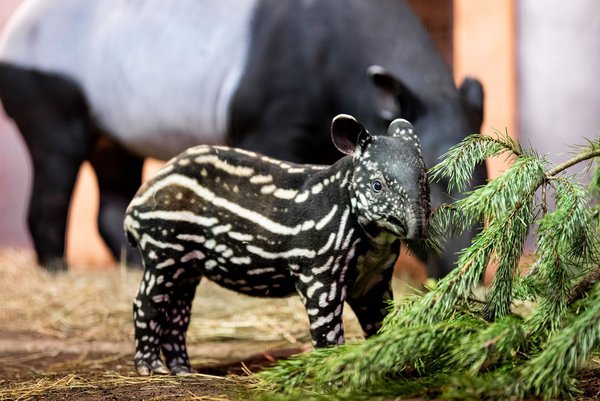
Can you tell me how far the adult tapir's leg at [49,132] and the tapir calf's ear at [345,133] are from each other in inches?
105

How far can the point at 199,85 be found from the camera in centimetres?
386

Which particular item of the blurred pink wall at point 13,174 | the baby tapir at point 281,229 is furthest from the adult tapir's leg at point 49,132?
the baby tapir at point 281,229

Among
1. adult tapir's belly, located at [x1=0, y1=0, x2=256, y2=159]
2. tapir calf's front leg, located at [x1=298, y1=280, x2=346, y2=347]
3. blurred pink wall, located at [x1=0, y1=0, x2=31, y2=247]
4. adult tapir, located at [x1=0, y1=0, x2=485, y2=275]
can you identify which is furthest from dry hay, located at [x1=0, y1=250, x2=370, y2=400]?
blurred pink wall, located at [x1=0, y1=0, x2=31, y2=247]

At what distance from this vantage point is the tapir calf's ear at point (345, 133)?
6.40ft

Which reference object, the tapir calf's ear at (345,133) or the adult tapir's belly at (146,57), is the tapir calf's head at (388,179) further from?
the adult tapir's belly at (146,57)

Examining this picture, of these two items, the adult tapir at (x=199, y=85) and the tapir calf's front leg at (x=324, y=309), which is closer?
the tapir calf's front leg at (x=324, y=309)

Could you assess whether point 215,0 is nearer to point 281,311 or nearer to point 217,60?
point 217,60

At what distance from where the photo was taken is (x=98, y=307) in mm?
3680

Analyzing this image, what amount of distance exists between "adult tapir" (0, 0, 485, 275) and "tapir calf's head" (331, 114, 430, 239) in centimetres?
101

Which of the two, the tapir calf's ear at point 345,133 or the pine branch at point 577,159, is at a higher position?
the tapir calf's ear at point 345,133

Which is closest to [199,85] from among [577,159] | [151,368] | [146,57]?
[146,57]

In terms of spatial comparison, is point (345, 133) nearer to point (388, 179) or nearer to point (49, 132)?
point (388, 179)

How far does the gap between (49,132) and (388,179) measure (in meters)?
2.93

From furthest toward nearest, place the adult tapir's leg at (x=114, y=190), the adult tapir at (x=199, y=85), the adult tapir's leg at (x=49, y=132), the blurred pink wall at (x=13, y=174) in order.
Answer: the blurred pink wall at (x=13, y=174)
the adult tapir's leg at (x=114, y=190)
the adult tapir's leg at (x=49, y=132)
the adult tapir at (x=199, y=85)
